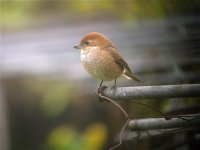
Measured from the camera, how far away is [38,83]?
11.0 ft

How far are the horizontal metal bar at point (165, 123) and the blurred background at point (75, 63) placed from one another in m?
0.03

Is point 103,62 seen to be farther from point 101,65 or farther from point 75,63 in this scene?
point 75,63

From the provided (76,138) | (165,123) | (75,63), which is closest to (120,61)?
(165,123)

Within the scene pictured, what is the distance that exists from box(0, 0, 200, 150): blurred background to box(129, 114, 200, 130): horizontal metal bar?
0.03 m

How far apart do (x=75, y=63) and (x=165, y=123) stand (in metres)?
2.17

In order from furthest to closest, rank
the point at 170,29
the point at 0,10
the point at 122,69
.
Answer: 1. the point at 0,10
2. the point at 170,29
3. the point at 122,69

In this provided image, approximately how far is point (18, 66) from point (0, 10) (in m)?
0.73

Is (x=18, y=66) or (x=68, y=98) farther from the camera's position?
(x=18, y=66)

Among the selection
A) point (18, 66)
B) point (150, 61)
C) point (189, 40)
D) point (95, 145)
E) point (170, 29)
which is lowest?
point (18, 66)

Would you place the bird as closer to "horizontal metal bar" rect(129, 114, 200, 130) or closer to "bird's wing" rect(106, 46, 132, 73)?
"bird's wing" rect(106, 46, 132, 73)

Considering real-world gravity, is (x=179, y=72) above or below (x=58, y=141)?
above

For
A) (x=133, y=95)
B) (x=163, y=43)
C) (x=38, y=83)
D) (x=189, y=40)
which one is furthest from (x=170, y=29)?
(x=38, y=83)

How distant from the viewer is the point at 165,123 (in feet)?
4.07

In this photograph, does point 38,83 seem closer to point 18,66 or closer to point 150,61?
point 18,66
